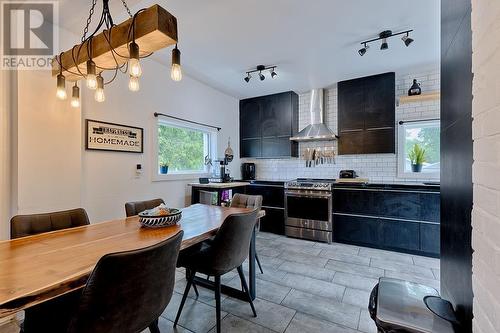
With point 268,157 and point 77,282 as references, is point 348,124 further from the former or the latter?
point 77,282

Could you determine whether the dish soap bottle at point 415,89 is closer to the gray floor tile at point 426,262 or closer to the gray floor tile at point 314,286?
the gray floor tile at point 426,262

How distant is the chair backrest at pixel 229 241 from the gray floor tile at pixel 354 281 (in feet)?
4.62

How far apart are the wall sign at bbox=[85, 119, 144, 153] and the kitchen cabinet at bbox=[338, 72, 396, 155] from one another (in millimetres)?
3241

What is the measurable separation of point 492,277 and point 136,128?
3329mm

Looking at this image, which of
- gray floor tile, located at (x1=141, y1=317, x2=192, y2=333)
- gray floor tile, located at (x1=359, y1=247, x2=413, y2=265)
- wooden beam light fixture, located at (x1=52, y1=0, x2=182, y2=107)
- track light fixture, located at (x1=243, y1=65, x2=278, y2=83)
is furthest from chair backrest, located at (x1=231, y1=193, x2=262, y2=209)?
track light fixture, located at (x1=243, y1=65, x2=278, y2=83)

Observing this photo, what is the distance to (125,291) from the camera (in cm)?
92

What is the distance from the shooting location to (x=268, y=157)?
479 cm

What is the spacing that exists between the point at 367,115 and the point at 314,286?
2815 millimetres

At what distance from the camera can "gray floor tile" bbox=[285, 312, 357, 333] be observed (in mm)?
1709

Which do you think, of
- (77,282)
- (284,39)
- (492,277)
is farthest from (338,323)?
(284,39)

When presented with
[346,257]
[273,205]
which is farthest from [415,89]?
[273,205]

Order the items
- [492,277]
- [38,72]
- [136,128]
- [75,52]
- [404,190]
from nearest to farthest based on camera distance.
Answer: [492,277], [75,52], [38,72], [136,128], [404,190]

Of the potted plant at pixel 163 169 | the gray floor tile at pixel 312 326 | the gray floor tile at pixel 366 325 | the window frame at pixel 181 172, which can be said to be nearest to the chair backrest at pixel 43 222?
the window frame at pixel 181 172

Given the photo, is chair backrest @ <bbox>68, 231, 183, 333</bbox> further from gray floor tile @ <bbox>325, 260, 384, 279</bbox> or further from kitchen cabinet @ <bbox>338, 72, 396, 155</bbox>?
kitchen cabinet @ <bbox>338, 72, 396, 155</bbox>
